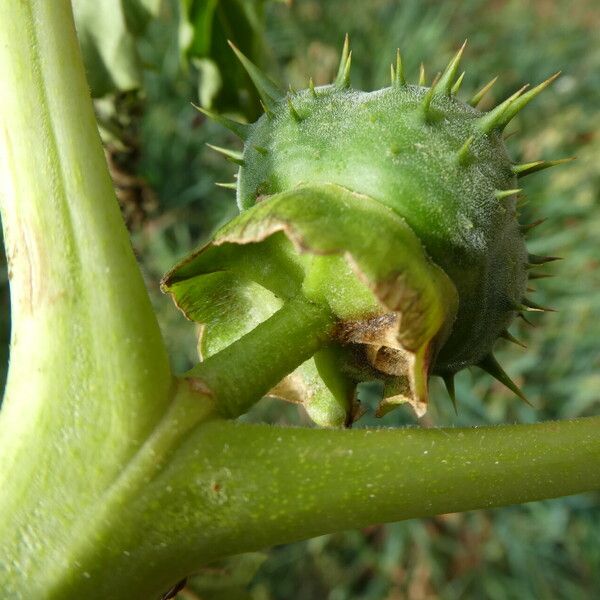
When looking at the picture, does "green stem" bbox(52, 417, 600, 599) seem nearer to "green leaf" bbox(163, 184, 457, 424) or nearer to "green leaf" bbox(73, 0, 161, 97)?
"green leaf" bbox(163, 184, 457, 424)

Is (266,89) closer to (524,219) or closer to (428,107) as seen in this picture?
(428,107)

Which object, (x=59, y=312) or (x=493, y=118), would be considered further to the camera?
(x=493, y=118)

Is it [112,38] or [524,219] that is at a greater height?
[112,38]

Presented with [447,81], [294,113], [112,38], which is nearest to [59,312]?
[294,113]

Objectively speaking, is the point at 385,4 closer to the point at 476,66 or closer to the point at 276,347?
the point at 476,66

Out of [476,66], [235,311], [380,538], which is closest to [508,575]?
[380,538]
